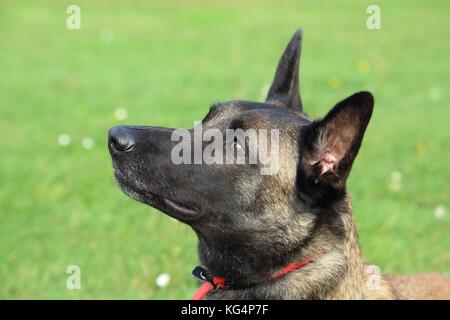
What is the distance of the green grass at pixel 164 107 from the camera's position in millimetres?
6141

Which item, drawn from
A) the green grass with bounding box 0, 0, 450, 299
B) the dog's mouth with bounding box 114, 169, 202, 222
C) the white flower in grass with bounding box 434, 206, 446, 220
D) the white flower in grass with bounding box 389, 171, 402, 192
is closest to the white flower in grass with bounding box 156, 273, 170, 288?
the green grass with bounding box 0, 0, 450, 299

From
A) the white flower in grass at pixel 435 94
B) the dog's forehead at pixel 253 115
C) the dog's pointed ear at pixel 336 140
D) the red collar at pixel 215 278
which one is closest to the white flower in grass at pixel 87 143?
the dog's forehead at pixel 253 115

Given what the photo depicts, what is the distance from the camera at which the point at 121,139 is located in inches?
149

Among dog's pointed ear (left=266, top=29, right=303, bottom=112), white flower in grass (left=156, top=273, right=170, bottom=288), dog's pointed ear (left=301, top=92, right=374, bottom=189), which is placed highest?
dog's pointed ear (left=266, top=29, right=303, bottom=112)

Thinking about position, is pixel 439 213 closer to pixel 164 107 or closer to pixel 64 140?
pixel 64 140

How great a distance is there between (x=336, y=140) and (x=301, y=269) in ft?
2.36

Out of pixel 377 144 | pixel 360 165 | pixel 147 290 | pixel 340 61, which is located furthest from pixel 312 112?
pixel 147 290

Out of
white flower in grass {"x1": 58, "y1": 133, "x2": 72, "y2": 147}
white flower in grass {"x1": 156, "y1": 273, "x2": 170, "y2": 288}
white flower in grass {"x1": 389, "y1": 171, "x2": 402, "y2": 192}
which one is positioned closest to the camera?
white flower in grass {"x1": 156, "y1": 273, "x2": 170, "y2": 288}

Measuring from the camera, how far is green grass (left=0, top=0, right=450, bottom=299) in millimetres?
6141

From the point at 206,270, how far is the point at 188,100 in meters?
7.64

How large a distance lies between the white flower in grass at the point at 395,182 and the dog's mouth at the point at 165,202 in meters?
4.26

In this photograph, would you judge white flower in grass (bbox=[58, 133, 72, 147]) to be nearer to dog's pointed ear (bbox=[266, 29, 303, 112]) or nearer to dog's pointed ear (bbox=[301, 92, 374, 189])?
dog's pointed ear (bbox=[266, 29, 303, 112])

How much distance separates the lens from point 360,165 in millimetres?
8469

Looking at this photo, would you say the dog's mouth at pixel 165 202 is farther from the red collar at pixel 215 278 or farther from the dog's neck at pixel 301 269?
the red collar at pixel 215 278
